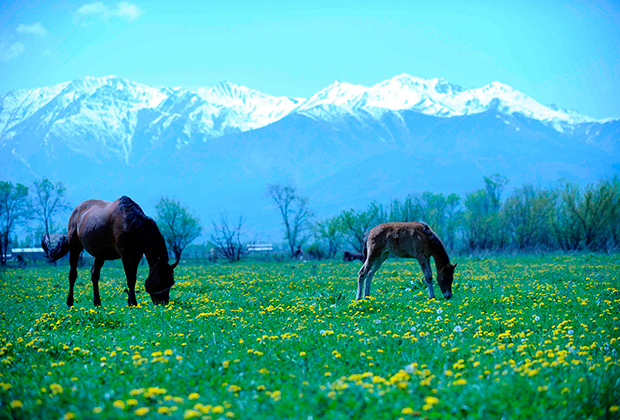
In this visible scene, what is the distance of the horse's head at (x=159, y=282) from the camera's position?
13.7 meters

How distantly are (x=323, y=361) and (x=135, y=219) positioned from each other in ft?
28.4

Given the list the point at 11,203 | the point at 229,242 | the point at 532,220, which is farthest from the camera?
the point at 11,203

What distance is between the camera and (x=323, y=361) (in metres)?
7.27

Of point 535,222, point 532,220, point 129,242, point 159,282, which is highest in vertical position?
point 532,220

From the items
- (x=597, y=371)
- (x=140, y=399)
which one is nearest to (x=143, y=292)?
(x=140, y=399)

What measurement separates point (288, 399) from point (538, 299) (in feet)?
31.8

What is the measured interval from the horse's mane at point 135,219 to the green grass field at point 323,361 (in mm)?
2449

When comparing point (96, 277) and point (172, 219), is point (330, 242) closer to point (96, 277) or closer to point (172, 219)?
point (172, 219)

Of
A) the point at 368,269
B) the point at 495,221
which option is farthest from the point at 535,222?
the point at 368,269

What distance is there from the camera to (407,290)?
1723 cm

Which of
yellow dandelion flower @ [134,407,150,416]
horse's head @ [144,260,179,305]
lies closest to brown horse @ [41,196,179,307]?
horse's head @ [144,260,179,305]

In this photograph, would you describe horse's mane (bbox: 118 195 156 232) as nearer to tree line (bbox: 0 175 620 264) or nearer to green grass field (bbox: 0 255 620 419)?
green grass field (bbox: 0 255 620 419)

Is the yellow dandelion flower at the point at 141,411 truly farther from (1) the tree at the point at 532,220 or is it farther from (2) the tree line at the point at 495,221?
(1) the tree at the point at 532,220

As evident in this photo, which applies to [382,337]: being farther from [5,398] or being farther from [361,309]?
[5,398]
